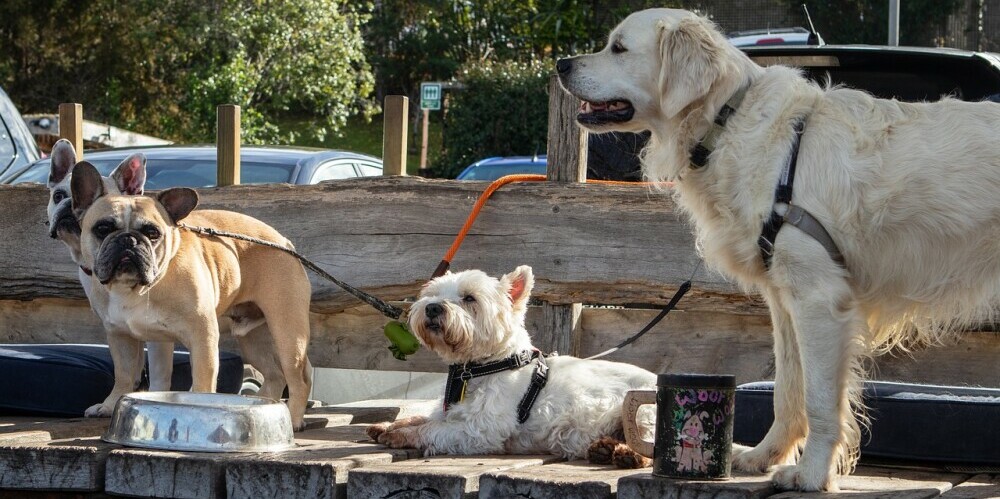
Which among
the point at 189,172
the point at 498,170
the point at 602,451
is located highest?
the point at 189,172

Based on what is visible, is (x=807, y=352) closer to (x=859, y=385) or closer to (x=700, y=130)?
(x=859, y=385)

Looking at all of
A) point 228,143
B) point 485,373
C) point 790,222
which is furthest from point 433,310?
point 228,143

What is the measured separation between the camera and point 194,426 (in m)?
3.93

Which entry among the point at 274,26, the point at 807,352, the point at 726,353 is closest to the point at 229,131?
the point at 726,353

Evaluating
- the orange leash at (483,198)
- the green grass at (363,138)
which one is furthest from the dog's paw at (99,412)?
the green grass at (363,138)

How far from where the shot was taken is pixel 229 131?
629cm

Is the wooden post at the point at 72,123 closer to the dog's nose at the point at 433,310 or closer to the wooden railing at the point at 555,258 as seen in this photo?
the wooden railing at the point at 555,258

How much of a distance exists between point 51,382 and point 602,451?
8.07 ft

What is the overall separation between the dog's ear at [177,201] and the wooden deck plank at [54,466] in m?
1.11

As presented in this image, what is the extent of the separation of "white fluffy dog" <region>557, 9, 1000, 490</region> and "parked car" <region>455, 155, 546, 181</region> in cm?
916

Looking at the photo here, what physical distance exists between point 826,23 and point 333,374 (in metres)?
24.9

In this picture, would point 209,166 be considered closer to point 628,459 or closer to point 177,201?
point 177,201

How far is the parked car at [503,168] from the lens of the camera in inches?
521

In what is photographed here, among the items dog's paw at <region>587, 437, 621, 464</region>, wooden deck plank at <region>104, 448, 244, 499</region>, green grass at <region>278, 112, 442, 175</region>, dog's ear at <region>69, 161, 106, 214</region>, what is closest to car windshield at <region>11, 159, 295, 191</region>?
dog's ear at <region>69, 161, 106, 214</region>
